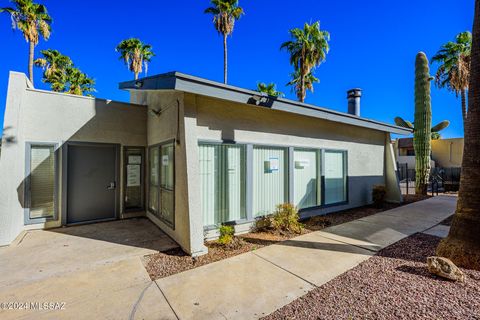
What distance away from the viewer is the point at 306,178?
22.4 feet

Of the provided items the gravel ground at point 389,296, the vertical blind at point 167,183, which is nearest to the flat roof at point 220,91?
the vertical blind at point 167,183

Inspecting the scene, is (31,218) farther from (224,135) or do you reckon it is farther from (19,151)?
(224,135)

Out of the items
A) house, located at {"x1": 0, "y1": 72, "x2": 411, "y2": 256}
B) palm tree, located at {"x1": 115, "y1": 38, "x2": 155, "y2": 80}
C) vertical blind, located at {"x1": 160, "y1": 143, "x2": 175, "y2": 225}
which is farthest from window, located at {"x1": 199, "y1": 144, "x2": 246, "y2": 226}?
palm tree, located at {"x1": 115, "y1": 38, "x2": 155, "y2": 80}

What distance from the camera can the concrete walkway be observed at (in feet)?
8.95

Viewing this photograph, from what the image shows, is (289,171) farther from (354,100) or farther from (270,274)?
(354,100)

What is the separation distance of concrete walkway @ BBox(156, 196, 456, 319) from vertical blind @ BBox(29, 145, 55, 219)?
4.78m

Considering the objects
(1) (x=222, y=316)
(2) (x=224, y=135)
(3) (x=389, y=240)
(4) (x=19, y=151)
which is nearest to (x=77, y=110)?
(4) (x=19, y=151)

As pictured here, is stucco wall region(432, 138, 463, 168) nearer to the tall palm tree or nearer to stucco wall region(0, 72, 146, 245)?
the tall palm tree

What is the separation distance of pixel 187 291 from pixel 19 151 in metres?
5.52

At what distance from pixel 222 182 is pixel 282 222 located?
6.13 ft

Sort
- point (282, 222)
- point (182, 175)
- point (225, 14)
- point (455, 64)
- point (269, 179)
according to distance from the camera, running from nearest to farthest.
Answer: point (182, 175) < point (282, 222) < point (269, 179) < point (455, 64) < point (225, 14)

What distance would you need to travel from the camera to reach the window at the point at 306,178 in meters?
6.55

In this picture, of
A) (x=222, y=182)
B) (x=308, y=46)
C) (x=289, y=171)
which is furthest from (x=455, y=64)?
(x=222, y=182)

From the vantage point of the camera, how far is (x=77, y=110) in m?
6.26
